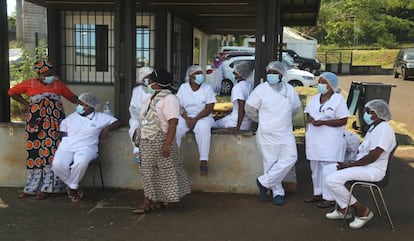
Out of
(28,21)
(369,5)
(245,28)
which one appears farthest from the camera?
(369,5)

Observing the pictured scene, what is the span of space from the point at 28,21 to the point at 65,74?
6303 millimetres

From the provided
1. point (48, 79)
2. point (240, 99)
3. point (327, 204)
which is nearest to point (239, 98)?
point (240, 99)

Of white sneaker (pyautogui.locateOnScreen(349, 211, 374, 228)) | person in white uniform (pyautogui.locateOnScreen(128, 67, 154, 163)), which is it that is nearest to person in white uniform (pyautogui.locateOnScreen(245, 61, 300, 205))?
white sneaker (pyautogui.locateOnScreen(349, 211, 374, 228))

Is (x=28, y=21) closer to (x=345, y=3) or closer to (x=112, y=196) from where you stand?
(x=112, y=196)

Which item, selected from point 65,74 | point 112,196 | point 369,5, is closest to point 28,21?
point 65,74

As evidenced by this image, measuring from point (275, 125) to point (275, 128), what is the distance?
0.03m

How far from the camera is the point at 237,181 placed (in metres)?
6.16

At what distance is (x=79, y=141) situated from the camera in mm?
5777

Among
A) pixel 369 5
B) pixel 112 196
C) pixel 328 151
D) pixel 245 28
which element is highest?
pixel 369 5

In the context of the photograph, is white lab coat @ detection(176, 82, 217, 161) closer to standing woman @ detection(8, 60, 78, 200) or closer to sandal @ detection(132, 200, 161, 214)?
sandal @ detection(132, 200, 161, 214)

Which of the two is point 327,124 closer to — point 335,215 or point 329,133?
point 329,133

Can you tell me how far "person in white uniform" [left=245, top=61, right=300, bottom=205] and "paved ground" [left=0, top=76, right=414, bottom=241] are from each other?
34 centimetres

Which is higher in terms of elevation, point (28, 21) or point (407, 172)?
point (28, 21)

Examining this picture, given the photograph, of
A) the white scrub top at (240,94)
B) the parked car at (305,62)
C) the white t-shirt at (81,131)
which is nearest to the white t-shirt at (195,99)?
the white scrub top at (240,94)
